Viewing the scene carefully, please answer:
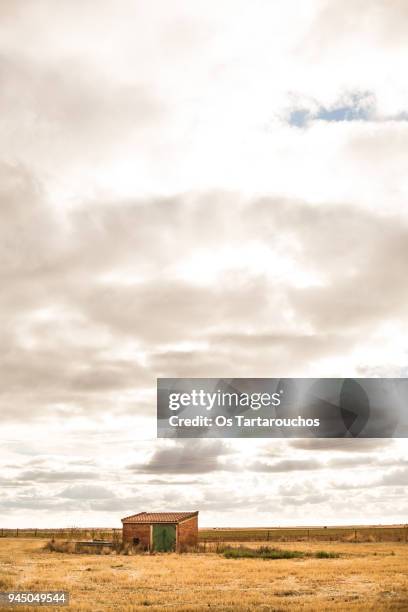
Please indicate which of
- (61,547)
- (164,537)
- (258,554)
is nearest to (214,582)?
(258,554)

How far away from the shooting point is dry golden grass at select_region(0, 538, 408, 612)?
75.7ft

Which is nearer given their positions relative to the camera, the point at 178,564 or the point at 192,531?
the point at 178,564

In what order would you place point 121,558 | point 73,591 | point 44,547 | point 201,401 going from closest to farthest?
1. point 73,591
2. point 201,401
3. point 121,558
4. point 44,547

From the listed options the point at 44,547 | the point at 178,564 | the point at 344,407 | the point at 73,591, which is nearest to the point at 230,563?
the point at 178,564

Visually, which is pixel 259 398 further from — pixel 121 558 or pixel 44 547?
pixel 44 547

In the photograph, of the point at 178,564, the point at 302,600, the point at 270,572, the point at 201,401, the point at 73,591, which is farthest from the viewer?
the point at 201,401

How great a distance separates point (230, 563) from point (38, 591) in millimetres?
16187

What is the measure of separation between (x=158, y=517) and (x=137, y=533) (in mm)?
2350

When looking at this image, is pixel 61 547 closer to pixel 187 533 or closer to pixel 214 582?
pixel 187 533

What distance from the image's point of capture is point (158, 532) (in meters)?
51.1

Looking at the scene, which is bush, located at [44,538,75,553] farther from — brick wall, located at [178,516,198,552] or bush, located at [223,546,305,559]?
bush, located at [223,546,305,559]

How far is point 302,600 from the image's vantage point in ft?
79.3

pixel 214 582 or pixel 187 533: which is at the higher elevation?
pixel 187 533

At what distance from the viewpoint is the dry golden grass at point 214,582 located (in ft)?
75.7
